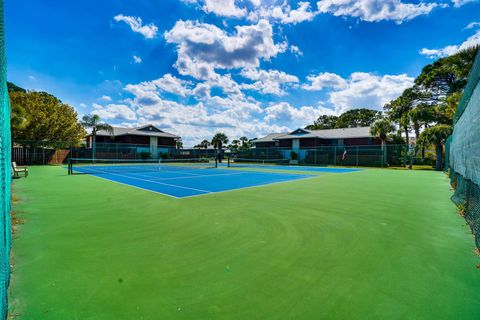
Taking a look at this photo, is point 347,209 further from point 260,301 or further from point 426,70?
point 426,70

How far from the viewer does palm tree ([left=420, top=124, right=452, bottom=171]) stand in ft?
79.7

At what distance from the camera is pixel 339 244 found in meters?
4.46

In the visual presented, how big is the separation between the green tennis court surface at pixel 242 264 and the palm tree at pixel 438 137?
2264 cm

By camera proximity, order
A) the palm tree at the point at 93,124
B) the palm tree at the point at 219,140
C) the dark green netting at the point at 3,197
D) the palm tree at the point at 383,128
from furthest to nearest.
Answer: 1. the palm tree at the point at 219,140
2. the palm tree at the point at 93,124
3. the palm tree at the point at 383,128
4. the dark green netting at the point at 3,197

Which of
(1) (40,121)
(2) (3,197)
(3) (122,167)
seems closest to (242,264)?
(2) (3,197)

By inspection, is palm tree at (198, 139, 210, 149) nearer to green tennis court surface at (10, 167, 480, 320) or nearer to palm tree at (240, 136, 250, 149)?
palm tree at (240, 136, 250, 149)

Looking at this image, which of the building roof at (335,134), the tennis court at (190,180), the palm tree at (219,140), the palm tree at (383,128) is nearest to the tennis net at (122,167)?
the tennis court at (190,180)

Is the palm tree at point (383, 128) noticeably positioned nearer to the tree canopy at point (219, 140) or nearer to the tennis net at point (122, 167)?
the tennis net at point (122, 167)

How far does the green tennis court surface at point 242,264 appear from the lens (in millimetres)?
2643

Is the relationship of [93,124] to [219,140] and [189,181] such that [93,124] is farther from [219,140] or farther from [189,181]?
[189,181]

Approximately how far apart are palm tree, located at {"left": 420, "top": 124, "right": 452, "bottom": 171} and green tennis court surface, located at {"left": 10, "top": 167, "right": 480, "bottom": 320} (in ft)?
74.3

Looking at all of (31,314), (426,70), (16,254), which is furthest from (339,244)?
(426,70)

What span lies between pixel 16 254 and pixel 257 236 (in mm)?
3923

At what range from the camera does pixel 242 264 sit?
3641 millimetres
